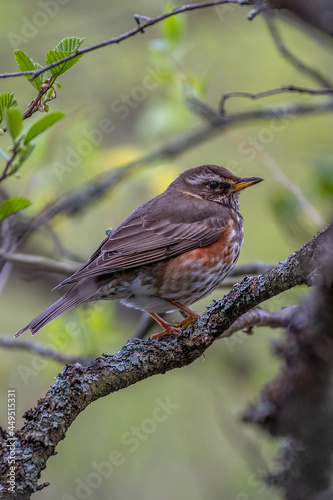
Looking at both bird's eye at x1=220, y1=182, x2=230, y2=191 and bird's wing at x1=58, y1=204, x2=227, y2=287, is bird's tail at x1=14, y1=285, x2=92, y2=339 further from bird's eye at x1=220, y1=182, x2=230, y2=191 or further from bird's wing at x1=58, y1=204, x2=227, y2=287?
bird's eye at x1=220, y1=182, x2=230, y2=191

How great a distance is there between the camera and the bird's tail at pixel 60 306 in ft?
15.2

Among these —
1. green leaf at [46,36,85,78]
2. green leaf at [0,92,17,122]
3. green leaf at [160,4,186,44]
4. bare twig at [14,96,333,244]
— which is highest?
green leaf at [160,4,186,44]

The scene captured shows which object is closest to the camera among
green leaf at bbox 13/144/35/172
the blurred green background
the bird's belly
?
green leaf at bbox 13/144/35/172

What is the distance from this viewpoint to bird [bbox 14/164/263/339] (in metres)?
5.20

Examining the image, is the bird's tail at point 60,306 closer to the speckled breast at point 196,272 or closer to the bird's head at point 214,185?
the speckled breast at point 196,272

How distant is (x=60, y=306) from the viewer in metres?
4.86

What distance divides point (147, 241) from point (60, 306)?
1106 millimetres

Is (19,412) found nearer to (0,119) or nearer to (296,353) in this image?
(0,119)

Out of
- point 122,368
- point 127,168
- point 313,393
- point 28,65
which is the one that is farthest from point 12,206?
point 127,168

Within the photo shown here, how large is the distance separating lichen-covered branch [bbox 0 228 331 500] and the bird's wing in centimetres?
118

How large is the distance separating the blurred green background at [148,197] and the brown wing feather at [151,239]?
68 cm

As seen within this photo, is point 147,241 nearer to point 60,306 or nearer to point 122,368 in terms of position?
point 60,306

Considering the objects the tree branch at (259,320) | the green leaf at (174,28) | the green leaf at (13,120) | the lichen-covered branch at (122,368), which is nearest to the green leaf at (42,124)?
the green leaf at (13,120)

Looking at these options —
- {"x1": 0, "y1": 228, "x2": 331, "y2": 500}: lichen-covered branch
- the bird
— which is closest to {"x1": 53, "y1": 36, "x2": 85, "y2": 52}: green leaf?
{"x1": 0, "y1": 228, "x2": 331, "y2": 500}: lichen-covered branch
